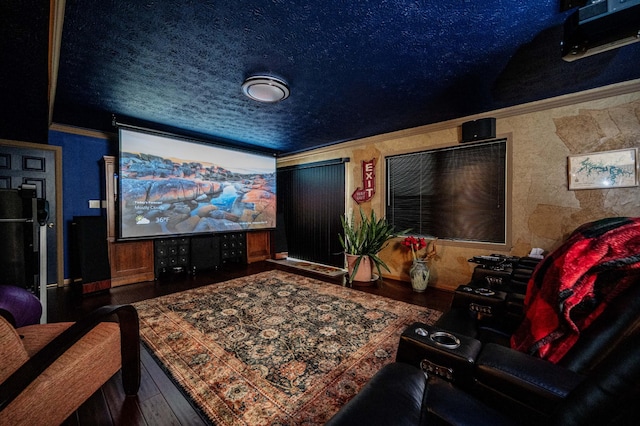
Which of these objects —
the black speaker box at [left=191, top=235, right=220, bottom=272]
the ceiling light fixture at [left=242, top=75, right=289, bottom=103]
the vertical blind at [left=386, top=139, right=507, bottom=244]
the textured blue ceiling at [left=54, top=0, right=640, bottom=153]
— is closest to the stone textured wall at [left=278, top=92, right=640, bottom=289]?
the vertical blind at [left=386, top=139, right=507, bottom=244]

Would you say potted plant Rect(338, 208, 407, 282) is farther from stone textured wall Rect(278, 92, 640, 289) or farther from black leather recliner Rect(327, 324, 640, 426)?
black leather recliner Rect(327, 324, 640, 426)

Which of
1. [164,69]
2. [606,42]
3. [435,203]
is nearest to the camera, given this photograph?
[606,42]

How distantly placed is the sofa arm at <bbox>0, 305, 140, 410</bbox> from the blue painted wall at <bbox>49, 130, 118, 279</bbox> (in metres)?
3.17

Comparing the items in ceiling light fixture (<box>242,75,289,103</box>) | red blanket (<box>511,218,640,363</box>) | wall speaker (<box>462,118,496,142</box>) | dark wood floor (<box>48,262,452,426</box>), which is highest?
ceiling light fixture (<box>242,75,289,103</box>)

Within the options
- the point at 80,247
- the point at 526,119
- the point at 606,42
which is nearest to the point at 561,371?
the point at 606,42

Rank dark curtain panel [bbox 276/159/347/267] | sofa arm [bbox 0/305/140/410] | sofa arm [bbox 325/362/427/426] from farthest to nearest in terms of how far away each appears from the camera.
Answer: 1. dark curtain panel [bbox 276/159/347/267]
2. sofa arm [bbox 0/305/140/410]
3. sofa arm [bbox 325/362/427/426]

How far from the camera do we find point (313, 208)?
5406mm

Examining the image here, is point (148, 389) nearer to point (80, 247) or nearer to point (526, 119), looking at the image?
point (80, 247)

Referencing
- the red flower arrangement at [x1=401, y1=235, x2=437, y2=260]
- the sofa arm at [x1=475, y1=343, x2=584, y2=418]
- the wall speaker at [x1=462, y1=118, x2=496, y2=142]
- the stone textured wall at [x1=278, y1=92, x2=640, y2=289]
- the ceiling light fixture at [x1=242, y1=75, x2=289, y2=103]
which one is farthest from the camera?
the red flower arrangement at [x1=401, y1=235, x2=437, y2=260]

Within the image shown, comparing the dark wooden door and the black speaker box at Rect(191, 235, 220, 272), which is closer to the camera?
the dark wooden door

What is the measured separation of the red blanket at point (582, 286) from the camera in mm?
1000

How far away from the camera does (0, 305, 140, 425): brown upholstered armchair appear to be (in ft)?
3.20

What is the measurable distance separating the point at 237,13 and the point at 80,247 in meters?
3.63

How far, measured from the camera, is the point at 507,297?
1613 millimetres
